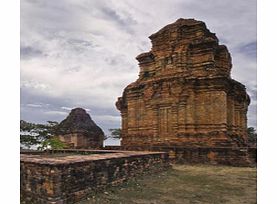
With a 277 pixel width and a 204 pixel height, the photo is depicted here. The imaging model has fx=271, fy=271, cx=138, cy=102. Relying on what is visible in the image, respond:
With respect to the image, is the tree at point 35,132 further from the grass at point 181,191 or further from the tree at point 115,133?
the grass at point 181,191

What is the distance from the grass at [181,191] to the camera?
5.16m

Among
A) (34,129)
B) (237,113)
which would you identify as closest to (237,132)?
(237,113)

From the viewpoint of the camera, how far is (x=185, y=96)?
1314cm

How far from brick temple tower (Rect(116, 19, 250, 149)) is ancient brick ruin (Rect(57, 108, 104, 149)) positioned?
9.40 metres

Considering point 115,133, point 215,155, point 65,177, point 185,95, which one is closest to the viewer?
point 65,177

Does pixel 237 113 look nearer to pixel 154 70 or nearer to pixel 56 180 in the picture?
pixel 154 70

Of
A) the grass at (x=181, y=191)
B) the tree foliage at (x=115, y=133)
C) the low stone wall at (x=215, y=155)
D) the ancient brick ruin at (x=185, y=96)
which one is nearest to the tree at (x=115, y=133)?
the tree foliage at (x=115, y=133)

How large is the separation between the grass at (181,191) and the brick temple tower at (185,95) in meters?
4.93

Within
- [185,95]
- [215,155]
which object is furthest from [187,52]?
[215,155]

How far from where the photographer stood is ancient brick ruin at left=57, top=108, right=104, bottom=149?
24469mm

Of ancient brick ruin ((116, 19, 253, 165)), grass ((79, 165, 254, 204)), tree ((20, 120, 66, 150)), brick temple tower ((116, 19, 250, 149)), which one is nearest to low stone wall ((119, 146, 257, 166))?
ancient brick ruin ((116, 19, 253, 165))

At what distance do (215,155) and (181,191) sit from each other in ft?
17.7

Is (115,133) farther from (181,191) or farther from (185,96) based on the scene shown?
(181,191)

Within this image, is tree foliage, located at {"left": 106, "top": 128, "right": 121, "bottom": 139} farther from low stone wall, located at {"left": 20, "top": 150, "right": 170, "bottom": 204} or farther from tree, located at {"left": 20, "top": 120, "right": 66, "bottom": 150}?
low stone wall, located at {"left": 20, "top": 150, "right": 170, "bottom": 204}
